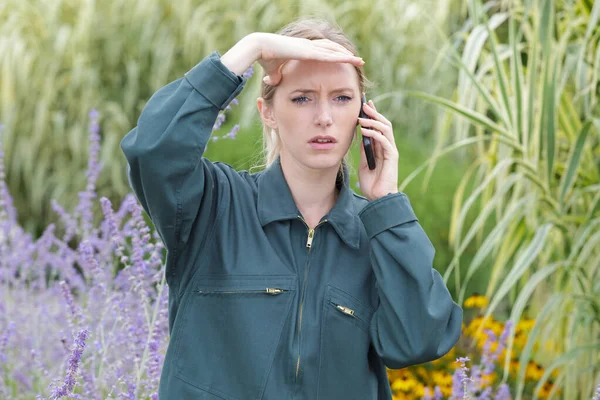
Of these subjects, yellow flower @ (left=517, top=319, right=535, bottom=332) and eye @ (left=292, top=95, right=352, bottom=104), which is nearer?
eye @ (left=292, top=95, right=352, bottom=104)

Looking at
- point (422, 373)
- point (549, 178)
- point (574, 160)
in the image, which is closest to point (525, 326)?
point (422, 373)

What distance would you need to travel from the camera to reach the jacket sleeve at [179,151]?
5.01 ft

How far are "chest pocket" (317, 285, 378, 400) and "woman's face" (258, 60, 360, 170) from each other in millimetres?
272

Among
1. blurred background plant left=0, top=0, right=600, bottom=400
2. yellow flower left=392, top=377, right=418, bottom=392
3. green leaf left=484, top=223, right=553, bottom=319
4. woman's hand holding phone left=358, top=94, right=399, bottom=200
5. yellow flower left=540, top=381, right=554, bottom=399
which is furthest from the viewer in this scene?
yellow flower left=540, top=381, right=554, bottom=399

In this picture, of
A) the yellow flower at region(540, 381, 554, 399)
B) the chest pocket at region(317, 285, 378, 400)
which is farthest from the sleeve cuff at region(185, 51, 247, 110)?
the yellow flower at region(540, 381, 554, 399)

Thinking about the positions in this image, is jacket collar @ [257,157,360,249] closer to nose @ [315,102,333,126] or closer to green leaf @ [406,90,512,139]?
nose @ [315,102,333,126]

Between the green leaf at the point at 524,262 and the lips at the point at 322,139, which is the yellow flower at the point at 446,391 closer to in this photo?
the green leaf at the point at 524,262

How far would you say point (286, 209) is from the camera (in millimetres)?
1695

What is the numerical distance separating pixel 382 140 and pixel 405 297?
330 mm

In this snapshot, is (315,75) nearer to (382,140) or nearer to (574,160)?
(382,140)

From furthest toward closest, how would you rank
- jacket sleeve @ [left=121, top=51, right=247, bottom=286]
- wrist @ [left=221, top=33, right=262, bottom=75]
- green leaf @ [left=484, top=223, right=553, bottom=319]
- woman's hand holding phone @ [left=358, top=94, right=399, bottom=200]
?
green leaf @ [left=484, top=223, right=553, bottom=319] → woman's hand holding phone @ [left=358, top=94, right=399, bottom=200] → wrist @ [left=221, top=33, right=262, bottom=75] → jacket sleeve @ [left=121, top=51, right=247, bottom=286]

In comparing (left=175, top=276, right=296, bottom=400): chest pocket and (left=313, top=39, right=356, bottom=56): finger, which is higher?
(left=313, top=39, right=356, bottom=56): finger

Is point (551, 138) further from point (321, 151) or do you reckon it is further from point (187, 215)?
point (187, 215)

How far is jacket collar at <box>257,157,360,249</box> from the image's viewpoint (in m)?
1.69
